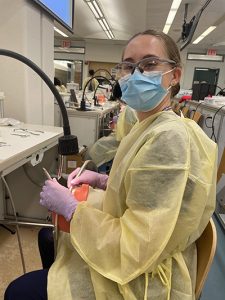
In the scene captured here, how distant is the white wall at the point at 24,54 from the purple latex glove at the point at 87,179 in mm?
1022

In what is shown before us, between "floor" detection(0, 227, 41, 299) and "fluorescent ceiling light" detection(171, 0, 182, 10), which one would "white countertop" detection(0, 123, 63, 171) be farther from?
"fluorescent ceiling light" detection(171, 0, 182, 10)

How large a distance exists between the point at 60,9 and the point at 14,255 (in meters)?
2.09

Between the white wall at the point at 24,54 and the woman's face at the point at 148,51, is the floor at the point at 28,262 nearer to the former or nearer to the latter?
the white wall at the point at 24,54

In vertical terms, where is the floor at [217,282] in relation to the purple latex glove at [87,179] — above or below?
below

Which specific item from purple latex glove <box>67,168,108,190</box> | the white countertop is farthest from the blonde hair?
the white countertop

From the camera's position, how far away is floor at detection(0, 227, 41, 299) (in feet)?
4.92

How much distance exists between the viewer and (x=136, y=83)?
88 cm

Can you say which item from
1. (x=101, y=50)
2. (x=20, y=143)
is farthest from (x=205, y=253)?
(x=101, y=50)

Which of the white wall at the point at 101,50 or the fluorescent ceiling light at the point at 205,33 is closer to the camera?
the fluorescent ceiling light at the point at 205,33

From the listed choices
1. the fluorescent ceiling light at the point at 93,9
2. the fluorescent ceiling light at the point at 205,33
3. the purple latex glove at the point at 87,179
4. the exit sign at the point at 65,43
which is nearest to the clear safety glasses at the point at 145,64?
the purple latex glove at the point at 87,179

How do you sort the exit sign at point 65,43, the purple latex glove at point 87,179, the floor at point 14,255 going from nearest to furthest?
the purple latex glove at point 87,179
the floor at point 14,255
the exit sign at point 65,43

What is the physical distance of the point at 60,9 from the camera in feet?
7.30

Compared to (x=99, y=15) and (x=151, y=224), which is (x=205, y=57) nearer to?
(x=99, y=15)

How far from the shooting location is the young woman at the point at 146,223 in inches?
23.8
